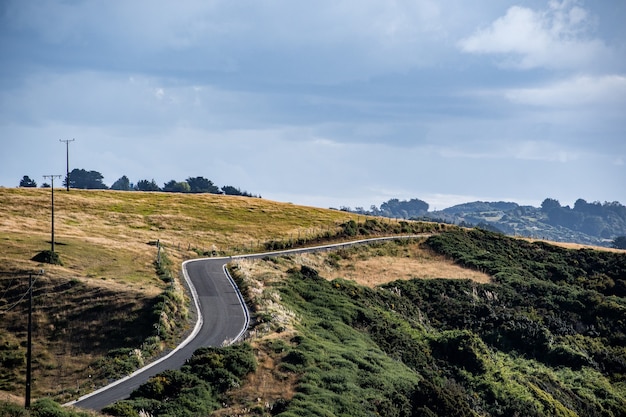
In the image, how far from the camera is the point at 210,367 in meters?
32.0

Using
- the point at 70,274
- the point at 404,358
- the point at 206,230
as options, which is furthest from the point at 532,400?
the point at 206,230

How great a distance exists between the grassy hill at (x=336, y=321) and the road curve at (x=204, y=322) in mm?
1451

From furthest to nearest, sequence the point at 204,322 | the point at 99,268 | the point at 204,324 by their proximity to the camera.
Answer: the point at 99,268
the point at 204,322
the point at 204,324

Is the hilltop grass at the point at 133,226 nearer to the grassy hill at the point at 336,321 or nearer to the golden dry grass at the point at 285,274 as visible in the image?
the grassy hill at the point at 336,321

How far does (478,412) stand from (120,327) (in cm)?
2462

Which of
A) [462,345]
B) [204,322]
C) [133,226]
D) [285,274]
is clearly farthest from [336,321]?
[133,226]

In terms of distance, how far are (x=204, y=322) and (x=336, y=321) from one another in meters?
10.3

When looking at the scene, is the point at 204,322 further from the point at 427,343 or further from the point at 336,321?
the point at 427,343

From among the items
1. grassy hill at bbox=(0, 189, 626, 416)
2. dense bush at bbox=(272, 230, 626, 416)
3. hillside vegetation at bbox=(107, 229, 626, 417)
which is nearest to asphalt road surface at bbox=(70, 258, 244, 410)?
grassy hill at bbox=(0, 189, 626, 416)

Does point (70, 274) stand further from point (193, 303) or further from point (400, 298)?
point (400, 298)

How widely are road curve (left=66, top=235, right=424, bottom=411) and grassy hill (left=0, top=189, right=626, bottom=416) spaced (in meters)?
1.45

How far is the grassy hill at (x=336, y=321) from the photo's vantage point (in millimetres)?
32094

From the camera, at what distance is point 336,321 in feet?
155

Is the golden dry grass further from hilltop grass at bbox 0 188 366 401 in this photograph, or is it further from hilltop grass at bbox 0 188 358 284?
hilltop grass at bbox 0 188 358 284
